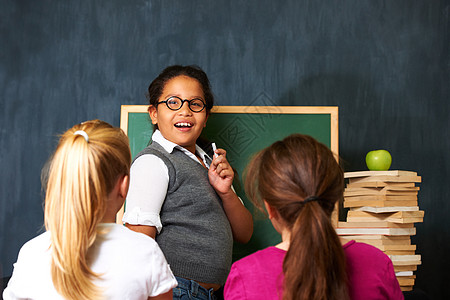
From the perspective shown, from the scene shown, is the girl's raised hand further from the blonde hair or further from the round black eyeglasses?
the blonde hair

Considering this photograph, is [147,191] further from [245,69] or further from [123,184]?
[245,69]

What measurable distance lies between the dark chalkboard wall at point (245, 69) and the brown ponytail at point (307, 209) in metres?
1.27

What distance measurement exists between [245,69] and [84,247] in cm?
151

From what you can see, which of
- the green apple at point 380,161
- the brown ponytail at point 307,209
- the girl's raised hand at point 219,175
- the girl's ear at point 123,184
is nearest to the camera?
the brown ponytail at point 307,209

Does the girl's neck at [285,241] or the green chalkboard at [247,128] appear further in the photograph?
the green chalkboard at [247,128]

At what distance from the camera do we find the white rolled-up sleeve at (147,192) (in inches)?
53.2

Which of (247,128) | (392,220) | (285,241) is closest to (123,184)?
(285,241)

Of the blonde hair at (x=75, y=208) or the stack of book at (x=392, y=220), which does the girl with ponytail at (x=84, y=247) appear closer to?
the blonde hair at (x=75, y=208)

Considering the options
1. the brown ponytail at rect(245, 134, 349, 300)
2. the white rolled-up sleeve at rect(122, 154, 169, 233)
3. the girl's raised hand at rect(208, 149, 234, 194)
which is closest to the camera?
the brown ponytail at rect(245, 134, 349, 300)

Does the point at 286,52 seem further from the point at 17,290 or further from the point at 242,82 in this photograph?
the point at 17,290

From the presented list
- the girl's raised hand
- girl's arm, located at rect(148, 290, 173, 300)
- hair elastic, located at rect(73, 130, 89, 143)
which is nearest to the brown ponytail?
girl's arm, located at rect(148, 290, 173, 300)

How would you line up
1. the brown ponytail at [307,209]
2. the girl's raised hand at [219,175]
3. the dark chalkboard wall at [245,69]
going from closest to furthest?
the brown ponytail at [307,209] < the girl's raised hand at [219,175] < the dark chalkboard wall at [245,69]

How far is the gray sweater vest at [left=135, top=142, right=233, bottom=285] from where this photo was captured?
140 centimetres

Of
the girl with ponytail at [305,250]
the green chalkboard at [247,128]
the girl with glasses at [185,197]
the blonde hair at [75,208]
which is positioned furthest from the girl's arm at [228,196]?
the blonde hair at [75,208]
